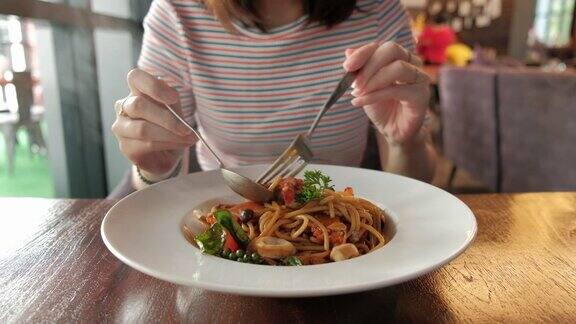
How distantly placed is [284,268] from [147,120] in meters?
0.41

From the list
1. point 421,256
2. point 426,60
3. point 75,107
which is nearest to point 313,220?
point 421,256

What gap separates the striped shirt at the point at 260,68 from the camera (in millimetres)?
1236

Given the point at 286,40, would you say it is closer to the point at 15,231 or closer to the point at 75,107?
the point at 15,231

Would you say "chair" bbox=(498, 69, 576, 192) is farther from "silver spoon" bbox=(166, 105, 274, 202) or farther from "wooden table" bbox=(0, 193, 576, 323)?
"silver spoon" bbox=(166, 105, 274, 202)

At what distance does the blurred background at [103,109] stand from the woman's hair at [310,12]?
310mm

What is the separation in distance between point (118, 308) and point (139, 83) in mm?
369

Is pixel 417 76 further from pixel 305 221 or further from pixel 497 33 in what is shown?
pixel 497 33

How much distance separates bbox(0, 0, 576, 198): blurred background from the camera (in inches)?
62.0

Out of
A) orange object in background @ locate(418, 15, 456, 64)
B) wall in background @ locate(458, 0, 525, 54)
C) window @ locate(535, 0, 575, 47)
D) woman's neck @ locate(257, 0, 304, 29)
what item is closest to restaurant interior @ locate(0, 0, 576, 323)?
woman's neck @ locate(257, 0, 304, 29)

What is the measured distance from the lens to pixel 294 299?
1.75 ft

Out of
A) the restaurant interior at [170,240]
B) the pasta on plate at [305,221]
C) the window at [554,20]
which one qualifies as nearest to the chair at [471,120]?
the restaurant interior at [170,240]

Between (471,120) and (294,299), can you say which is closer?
(294,299)

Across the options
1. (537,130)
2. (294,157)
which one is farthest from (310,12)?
(537,130)

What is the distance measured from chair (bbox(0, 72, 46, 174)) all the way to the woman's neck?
2.75 feet
